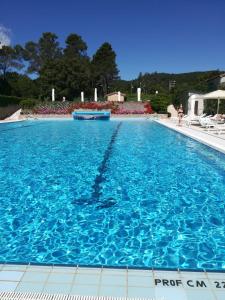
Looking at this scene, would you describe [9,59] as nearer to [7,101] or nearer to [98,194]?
[7,101]

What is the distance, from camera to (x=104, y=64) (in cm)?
5231

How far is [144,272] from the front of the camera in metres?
2.90

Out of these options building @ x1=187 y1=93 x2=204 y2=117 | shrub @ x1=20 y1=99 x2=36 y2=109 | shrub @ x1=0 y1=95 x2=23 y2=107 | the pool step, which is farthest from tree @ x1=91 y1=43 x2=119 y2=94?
the pool step

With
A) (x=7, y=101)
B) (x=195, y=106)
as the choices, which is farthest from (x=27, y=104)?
(x=195, y=106)

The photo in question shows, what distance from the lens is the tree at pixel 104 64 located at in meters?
51.9

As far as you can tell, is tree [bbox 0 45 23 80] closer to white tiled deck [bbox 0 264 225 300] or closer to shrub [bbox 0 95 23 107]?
shrub [bbox 0 95 23 107]

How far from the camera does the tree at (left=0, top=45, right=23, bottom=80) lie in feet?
146

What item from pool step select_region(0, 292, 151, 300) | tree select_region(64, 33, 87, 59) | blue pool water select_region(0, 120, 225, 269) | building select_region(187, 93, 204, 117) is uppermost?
tree select_region(64, 33, 87, 59)

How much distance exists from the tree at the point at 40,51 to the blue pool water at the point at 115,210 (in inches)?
1895

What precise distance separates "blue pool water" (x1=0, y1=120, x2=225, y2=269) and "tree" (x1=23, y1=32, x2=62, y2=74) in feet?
158

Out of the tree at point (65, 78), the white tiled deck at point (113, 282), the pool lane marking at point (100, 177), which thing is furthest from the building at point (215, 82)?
the white tiled deck at point (113, 282)

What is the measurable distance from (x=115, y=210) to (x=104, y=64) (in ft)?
164

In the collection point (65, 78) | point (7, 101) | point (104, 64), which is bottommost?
point (7, 101)

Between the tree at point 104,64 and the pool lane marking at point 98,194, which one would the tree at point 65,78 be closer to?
the tree at point 104,64
